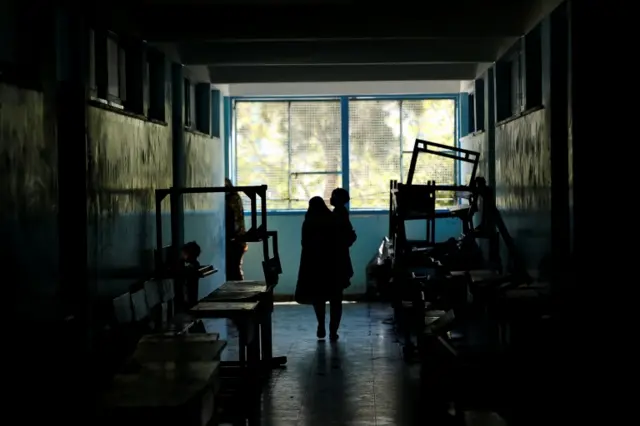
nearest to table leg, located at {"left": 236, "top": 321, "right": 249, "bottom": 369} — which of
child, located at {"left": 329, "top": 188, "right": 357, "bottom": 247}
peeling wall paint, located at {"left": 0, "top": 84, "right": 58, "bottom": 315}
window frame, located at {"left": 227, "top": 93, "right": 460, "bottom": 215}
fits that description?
peeling wall paint, located at {"left": 0, "top": 84, "right": 58, "bottom": 315}

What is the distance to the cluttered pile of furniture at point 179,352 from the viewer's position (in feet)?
14.1

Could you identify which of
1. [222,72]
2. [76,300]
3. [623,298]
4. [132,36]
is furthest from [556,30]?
[222,72]

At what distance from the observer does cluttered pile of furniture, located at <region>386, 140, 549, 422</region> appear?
636cm

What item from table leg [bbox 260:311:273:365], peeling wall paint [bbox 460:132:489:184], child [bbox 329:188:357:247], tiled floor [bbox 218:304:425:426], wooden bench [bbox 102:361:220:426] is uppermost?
peeling wall paint [bbox 460:132:489:184]

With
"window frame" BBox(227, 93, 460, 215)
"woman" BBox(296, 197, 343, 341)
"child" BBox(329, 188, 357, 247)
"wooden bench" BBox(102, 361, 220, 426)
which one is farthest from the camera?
"window frame" BBox(227, 93, 460, 215)

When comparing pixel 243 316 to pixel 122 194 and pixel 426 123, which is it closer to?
pixel 122 194

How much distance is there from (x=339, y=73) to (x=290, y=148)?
8.08ft

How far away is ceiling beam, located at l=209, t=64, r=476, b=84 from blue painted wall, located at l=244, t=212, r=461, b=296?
272 centimetres

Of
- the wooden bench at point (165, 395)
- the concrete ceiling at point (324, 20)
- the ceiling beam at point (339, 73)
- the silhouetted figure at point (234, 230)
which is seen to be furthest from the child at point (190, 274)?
the ceiling beam at point (339, 73)

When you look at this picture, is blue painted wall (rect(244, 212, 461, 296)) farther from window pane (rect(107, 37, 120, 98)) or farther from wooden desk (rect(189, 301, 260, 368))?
window pane (rect(107, 37, 120, 98))

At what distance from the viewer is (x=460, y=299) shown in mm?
7676

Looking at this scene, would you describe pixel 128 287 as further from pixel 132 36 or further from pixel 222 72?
pixel 222 72

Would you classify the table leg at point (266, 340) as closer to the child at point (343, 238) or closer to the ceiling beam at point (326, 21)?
the child at point (343, 238)

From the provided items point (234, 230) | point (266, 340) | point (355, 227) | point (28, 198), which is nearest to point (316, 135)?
point (355, 227)
